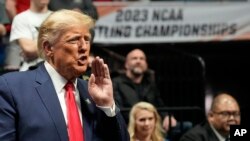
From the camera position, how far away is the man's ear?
12.5 feet

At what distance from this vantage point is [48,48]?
3.81 metres

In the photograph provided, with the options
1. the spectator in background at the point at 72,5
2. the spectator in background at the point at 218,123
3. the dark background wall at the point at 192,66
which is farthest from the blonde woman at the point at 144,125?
the dark background wall at the point at 192,66

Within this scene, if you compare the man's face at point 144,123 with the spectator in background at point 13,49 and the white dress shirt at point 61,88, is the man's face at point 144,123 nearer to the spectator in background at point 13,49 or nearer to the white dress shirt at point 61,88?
the spectator in background at point 13,49

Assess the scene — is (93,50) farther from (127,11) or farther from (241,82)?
(241,82)

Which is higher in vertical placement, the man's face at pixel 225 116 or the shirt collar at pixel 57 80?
the shirt collar at pixel 57 80

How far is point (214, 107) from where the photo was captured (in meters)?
7.58

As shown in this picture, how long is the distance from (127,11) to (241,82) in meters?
2.83

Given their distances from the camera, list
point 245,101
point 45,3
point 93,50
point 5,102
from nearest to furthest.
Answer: point 5,102 < point 45,3 < point 93,50 < point 245,101

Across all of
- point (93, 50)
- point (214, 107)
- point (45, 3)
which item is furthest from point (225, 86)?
point (45, 3)

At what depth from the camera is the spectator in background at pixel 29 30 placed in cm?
707

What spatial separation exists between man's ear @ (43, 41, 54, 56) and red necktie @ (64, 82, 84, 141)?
0.75ft

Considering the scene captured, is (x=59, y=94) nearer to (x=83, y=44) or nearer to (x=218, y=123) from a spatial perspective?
(x=83, y=44)

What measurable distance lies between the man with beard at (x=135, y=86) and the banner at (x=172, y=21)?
4.37ft

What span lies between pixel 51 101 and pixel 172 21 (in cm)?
696
